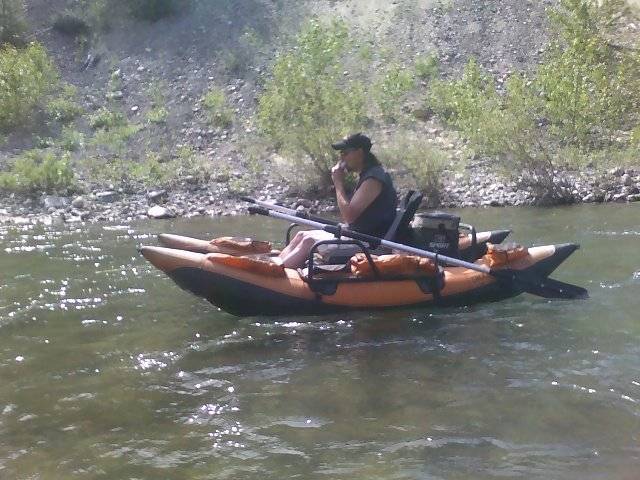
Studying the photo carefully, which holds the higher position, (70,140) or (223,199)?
(70,140)

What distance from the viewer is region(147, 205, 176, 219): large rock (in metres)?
16.3

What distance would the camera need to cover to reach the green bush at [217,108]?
895 inches

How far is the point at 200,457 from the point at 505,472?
159cm

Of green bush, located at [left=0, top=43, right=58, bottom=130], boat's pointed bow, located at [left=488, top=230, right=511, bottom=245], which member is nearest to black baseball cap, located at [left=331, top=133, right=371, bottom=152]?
boat's pointed bow, located at [left=488, top=230, right=511, bottom=245]

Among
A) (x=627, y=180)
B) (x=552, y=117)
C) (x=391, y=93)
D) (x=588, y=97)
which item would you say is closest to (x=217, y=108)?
(x=391, y=93)

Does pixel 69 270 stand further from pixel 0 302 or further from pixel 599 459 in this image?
pixel 599 459

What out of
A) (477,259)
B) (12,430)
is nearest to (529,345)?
(477,259)

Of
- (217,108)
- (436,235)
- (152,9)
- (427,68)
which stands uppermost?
(152,9)

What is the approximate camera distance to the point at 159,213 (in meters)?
16.3

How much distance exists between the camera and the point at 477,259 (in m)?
8.15

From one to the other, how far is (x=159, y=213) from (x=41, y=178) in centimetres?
320

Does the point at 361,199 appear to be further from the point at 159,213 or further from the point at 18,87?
the point at 18,87

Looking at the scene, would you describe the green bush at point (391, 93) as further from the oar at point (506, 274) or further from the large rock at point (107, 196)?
the oar at point (506, 274)

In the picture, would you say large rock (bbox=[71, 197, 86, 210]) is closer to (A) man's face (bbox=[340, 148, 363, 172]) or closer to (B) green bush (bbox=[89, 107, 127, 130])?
(B) green bush (bbox=[89, 107, 127, 130])
